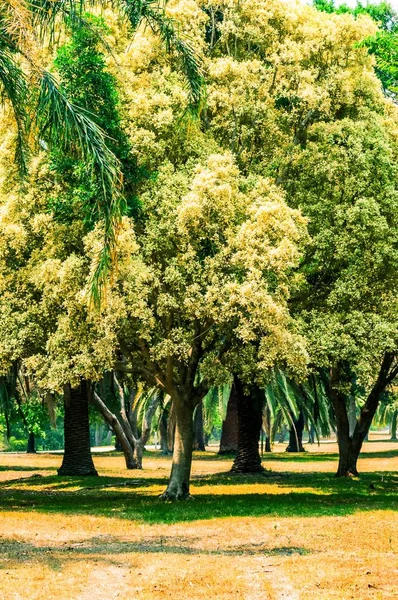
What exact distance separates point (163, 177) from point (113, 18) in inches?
220

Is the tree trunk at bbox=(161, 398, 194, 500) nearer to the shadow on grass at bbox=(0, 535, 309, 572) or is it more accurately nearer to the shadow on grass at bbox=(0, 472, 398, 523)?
the shadow on grass at bbox=(0, 472, 398, 523)

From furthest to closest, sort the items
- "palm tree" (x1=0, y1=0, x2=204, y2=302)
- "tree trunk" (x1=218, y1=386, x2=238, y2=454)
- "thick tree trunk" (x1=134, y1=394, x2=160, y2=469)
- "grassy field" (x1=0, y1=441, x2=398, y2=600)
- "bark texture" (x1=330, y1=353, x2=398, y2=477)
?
"tree trunk" (x1=218, y1=386, x2=238, y2=454), "thick tree trunk" (x1=134, y1=394, x2=160, y2=469), "bark texture" (x1=330, y1=353, x2=398, y2=477), "palm tree" (x1=0, y1=0, x2=204, y2=302), "grassy field" (x1=0, y1=441, x2=398, y2=600)

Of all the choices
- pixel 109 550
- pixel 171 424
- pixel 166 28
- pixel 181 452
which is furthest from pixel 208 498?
→ pixel 171 424

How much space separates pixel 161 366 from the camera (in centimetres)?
2255

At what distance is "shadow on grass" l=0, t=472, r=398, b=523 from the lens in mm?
19516

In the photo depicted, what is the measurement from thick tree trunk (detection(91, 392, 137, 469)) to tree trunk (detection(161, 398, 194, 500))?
1036 centimetres

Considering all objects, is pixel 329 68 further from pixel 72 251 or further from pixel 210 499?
pixel 210 499

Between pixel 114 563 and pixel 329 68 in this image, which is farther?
pixel 329 68

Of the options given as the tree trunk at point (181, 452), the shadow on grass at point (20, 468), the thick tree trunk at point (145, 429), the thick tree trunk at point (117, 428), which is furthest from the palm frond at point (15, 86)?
the shadow on grass at point (20, 468)

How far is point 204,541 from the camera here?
1532 cm

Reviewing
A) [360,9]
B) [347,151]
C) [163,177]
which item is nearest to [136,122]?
[163,177]

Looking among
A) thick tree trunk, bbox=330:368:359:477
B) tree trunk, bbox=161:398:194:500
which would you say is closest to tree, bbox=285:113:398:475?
tree trunk, bbox=161:398:194:500

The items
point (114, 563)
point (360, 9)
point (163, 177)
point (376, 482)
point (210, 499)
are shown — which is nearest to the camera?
point (114, 563)

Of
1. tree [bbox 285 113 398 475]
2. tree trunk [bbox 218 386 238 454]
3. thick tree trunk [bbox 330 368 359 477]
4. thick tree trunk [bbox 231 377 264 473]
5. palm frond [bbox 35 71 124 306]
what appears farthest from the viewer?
tree trunk [bbox 218 386 238 454]
